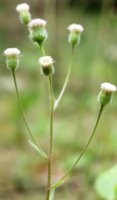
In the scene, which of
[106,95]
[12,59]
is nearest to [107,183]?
[106,95]

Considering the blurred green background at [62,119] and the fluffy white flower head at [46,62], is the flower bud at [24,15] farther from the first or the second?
the blurred green background at [62,119]

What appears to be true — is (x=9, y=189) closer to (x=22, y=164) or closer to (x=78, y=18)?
(x=22, y=164)

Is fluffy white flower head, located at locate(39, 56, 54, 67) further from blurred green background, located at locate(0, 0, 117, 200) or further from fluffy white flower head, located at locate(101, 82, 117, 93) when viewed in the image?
blurred green background, located at locate(0, 0, 117, 200)

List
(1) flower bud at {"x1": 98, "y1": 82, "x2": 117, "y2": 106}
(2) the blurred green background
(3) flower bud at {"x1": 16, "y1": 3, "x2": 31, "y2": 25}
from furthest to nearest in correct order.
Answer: (2) the blurred green background < (3) flower bud at {"x1": 16, "y1": 3, "x2": 31, "y2": 25} < (1) flower bud at {"x1": 98, "y1": 82, "x2": 117, "y2": 106}

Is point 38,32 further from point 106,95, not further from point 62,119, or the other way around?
point 62,119

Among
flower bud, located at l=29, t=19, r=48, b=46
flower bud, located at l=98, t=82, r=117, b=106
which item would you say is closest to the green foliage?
flower bud, located at l=98, t=82, r=117, b=106

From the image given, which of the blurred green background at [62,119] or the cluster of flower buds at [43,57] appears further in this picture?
the blurred green background at [62,119]

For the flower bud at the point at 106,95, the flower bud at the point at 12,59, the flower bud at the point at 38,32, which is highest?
the flower bud at the point at 38,32

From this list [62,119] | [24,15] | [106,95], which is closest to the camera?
[106,95]

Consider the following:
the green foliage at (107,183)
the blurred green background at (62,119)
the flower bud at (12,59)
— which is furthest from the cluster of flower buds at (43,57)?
the blurred green background at (62,119)
